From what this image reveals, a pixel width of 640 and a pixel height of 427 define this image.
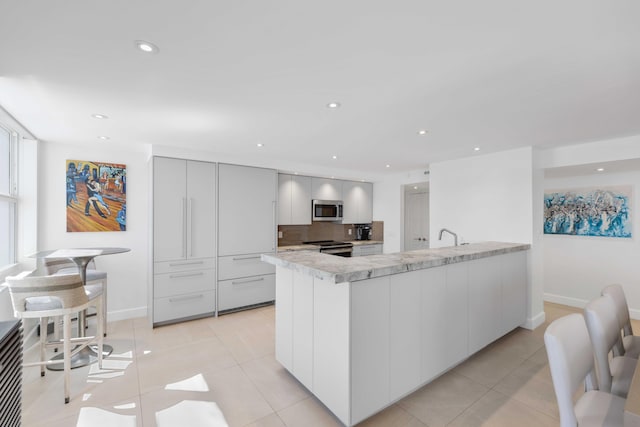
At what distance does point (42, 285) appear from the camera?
6.77ft

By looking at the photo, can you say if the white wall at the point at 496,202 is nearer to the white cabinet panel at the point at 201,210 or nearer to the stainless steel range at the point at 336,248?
the stainless steel range at the point at 336,248

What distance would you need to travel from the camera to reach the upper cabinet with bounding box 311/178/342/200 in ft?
16.6

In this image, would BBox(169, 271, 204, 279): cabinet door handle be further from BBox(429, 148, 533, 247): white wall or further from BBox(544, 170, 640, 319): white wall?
BBox(544, 170, 640, 319): white wall

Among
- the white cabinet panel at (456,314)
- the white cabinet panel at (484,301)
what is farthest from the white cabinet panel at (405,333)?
the white cabinet panel at (484,301)

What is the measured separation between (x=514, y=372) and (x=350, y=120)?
2.65 m

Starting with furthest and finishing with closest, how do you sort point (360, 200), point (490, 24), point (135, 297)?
1. point (360, 200)
2. point (135, 297)
3. point (490, 24)

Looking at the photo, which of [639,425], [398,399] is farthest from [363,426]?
[639,425]

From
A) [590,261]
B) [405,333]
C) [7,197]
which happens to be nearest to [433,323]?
[405,333]

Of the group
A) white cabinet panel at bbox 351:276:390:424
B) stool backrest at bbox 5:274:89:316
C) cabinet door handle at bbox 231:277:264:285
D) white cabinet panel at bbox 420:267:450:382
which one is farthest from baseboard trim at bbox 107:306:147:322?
white cabinet panel at bbox 420:267:450:382

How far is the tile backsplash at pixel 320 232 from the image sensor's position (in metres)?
5.14

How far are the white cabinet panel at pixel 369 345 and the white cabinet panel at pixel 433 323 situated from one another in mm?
411

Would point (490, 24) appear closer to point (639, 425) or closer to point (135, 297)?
point (639, 425)

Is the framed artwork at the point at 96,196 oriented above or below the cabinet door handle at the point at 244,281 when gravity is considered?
above

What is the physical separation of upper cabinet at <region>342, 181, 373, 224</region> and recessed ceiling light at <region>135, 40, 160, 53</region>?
14.0 ft
